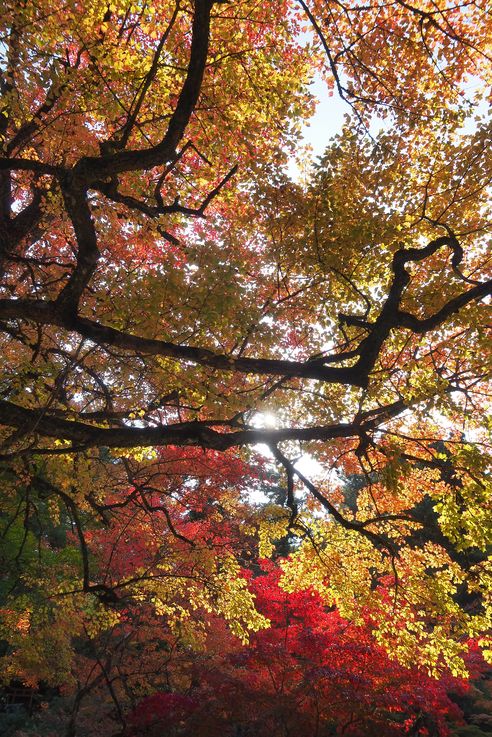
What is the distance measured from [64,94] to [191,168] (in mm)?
1718

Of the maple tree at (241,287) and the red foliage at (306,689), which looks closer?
the maple tree at (241,287)

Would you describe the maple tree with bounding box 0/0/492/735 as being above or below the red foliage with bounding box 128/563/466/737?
above

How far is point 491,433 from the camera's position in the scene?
5.26m

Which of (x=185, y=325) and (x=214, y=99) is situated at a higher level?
(x=214, y=99)

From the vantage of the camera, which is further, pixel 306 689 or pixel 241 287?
pixel 306 689

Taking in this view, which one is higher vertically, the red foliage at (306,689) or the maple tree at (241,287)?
the maple tree at (241,287)

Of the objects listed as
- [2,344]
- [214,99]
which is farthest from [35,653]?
[214,99]

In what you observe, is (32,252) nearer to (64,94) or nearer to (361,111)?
(64,94)

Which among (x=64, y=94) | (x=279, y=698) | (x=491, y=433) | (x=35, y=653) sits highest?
(x=64, y=94)

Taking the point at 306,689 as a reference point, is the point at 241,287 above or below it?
above

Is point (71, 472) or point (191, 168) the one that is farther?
point (71, 472)

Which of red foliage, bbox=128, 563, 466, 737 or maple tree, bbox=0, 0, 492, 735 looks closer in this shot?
maple tree, bbox=0, 0, 492, 735

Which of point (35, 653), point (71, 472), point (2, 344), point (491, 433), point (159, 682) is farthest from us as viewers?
point (159, 682)

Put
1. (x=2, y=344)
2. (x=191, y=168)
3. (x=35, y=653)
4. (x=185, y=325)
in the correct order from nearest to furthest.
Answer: (x=185, y=325), (x=191, y=168), (x=2, y=344), (x=35, y=653)
